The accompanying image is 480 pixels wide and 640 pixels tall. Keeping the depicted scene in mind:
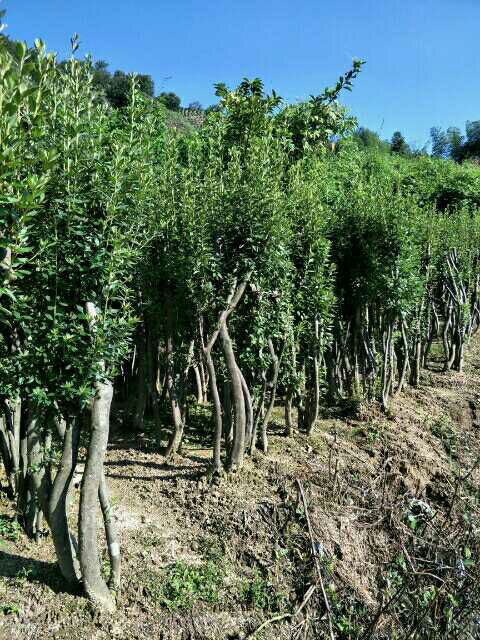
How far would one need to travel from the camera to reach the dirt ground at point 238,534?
4.46 m

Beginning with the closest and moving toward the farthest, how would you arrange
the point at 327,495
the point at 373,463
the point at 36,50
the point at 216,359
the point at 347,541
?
the point at 36,50, the point at 347,541, the point at 327,495, the point at 216,359, the point at 373,463

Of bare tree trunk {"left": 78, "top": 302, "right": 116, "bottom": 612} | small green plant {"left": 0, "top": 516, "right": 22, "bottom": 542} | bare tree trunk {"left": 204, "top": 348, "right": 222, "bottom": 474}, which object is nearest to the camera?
bare tree trunk {"left": 78, "top": 302, "right": 116, "bottom": 612}

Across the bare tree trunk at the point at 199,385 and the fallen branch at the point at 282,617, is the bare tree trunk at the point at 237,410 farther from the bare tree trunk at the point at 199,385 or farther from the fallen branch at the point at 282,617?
the bare tree trunk at the point at 199,385

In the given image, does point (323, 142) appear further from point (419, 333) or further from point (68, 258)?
point (68, 258)

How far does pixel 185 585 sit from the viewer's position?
4.91 meters

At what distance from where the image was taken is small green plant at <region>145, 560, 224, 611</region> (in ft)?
15.6

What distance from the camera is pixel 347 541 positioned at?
238 inches

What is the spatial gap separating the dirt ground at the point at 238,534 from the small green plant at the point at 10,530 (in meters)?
0.04

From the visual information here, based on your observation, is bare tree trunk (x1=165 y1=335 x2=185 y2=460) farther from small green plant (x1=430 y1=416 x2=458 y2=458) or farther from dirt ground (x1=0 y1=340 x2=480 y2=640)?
small green plant (x1=430 y1=416 x2=458 y2=458)

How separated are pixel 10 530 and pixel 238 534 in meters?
2.10

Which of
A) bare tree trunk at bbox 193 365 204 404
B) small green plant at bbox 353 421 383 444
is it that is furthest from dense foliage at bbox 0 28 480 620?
small green plant at bbox 353 421 383 444

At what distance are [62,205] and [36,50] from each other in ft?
3.10

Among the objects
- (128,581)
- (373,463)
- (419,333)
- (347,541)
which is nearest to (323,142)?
(419,333)

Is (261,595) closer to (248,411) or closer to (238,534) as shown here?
(238,534)
